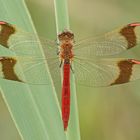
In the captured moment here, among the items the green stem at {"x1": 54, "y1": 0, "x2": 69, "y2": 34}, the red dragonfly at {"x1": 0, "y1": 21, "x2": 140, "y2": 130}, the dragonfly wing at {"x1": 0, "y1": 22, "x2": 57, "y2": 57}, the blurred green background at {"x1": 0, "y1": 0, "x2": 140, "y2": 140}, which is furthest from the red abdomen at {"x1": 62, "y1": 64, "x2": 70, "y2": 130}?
the blurred green background at {"x1": 0, "y1": 0, "x2": 140, "y2": 140}

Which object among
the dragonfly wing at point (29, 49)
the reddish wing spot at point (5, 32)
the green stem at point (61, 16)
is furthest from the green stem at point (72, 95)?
the reddish wing spot at point (5, 32)

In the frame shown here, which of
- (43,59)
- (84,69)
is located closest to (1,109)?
(84,69)

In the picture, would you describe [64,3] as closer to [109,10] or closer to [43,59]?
[43,59]

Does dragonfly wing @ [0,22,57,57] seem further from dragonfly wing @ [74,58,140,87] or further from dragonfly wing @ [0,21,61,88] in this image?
dragonfly wing @ [74,58,140,87]

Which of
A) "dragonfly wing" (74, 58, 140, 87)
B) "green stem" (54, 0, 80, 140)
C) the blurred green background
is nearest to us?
"green stem" (54, 0, 80, 140)

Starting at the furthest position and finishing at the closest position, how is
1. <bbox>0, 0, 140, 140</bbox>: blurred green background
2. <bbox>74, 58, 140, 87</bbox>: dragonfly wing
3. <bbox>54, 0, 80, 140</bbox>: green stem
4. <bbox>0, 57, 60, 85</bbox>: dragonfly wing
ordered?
<bbox>0, 0, 140, 140</bbox>: blurred green background, <bbox>74, 58, 140, 87</bbox>: dragonfly wing, <bbox>0, 57, 60, 85</bbox>: dragonfly wing, <bbox>54, 0, 80, 140</bbox>: green stem

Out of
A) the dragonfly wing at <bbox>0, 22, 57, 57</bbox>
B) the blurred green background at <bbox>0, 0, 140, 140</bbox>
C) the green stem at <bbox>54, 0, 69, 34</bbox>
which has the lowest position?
the blurred green background at <bbox>0, 0, 140, 140</bbox>
